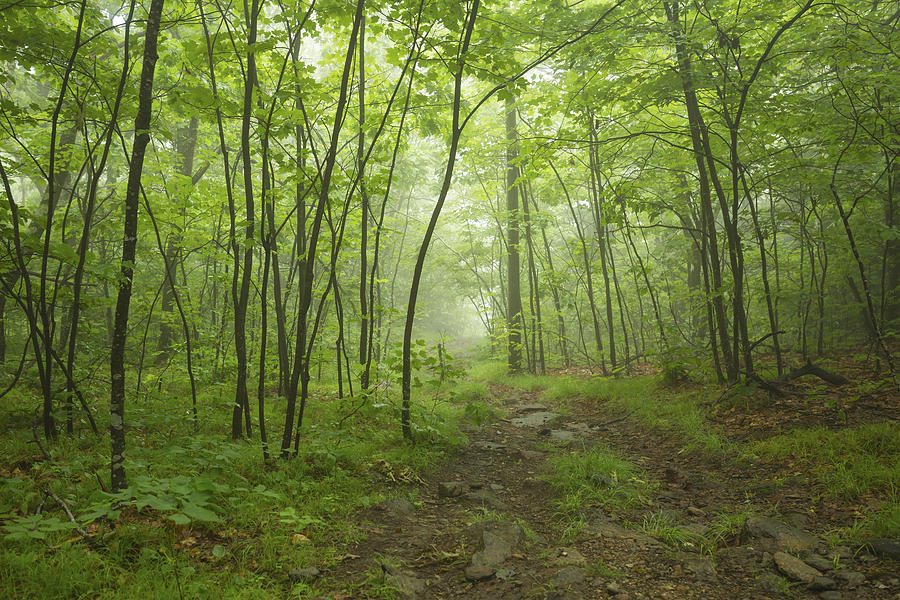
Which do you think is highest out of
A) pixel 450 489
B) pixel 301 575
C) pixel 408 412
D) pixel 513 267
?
pixel 513 267

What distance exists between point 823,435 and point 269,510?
17.2 feet

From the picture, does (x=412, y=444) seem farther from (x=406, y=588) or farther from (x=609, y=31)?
(x=609, y=31)

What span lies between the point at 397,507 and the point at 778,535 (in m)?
2.97

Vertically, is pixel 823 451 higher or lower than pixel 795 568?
higher

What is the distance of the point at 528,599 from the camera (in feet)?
8.73

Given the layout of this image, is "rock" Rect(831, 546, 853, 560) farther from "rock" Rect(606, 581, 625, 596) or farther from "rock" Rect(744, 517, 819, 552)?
"rock" Rect(606, 581, 625, 596)

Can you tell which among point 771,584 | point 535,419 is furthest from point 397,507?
point 535,419

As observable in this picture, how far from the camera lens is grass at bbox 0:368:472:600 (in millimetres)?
2400

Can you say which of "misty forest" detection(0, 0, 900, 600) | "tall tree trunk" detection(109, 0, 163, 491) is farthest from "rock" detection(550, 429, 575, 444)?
"tall tree trunk" detection(109, 0, 163, 491)

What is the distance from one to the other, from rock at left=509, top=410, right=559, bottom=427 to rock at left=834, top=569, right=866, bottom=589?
14.6ft

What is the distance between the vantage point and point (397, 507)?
3.97 meters

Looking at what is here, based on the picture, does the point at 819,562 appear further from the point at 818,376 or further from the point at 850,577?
the point at 818,376

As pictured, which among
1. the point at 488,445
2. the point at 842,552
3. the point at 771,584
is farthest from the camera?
the point at 488,445

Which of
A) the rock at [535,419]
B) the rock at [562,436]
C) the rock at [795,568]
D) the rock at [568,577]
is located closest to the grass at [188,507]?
the rock at [568,577]
